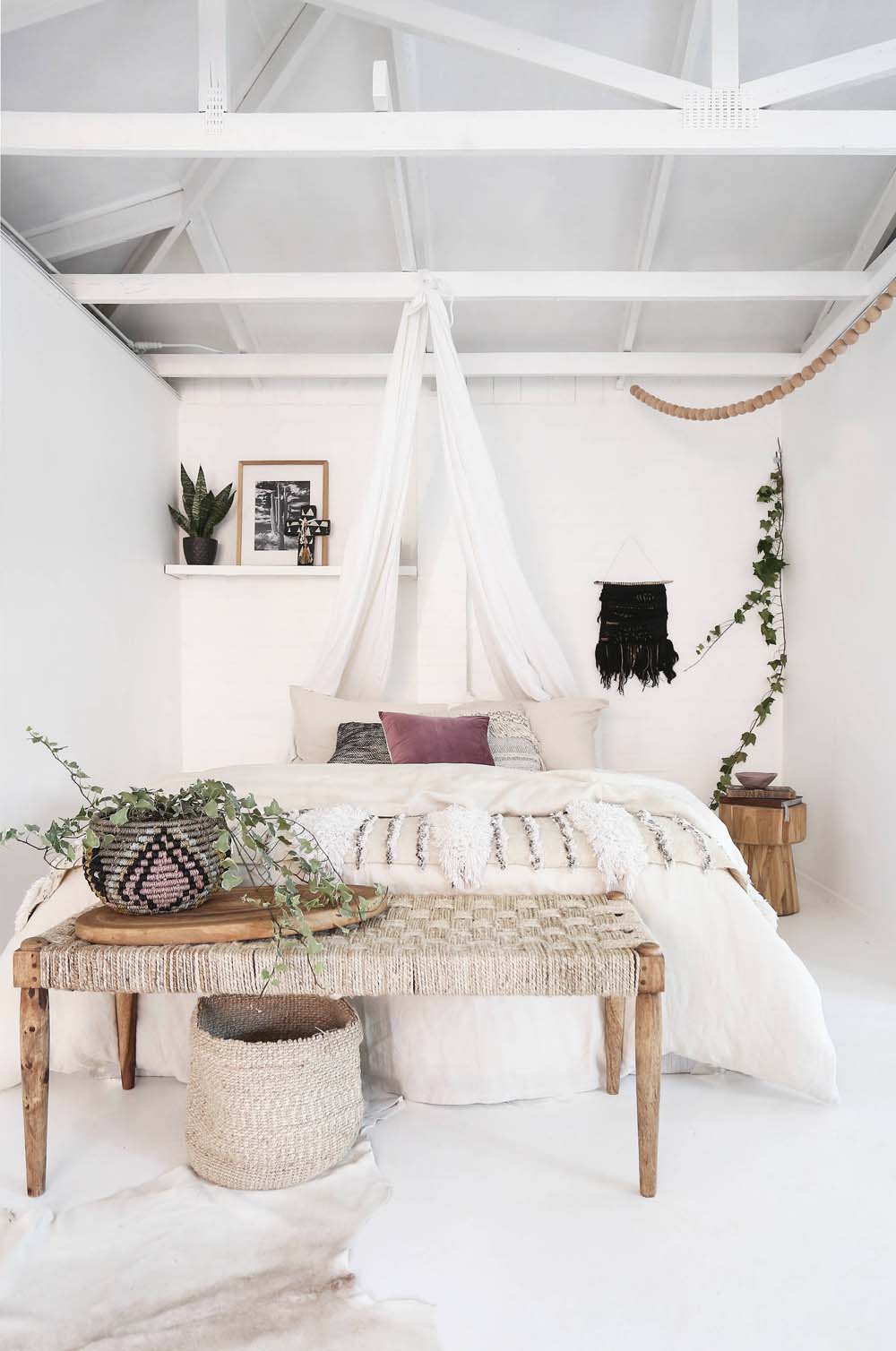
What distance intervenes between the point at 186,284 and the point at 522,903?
2852 mm

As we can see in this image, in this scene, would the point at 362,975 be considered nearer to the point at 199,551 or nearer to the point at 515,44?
the point at 515,44

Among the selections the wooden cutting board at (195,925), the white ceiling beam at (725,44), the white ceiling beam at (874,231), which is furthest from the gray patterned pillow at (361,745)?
the white ceiling beam at (874,231)

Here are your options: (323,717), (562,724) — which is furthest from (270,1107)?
(562,724)

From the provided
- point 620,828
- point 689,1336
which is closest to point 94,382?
point 620,828

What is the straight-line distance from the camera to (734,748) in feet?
15.8

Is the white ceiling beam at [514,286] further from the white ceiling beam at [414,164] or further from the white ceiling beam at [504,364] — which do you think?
the white ceiling beam at [504,364]

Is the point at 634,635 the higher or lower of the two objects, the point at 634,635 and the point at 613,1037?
the higher

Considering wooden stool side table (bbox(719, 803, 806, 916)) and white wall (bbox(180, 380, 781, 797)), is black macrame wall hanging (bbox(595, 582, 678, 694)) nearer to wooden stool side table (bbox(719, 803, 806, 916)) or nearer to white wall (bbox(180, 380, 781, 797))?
white wall (bbox(180, 380, 781, 797))

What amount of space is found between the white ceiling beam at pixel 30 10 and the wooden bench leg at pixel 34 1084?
8.16ft

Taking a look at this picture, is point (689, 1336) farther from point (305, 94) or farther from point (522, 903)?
point (305, 94)

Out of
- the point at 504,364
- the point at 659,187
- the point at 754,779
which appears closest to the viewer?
the point at 659,187

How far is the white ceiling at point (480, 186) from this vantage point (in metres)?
3.03

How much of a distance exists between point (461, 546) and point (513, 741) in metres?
0.88

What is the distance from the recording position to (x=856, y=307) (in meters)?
3.82
